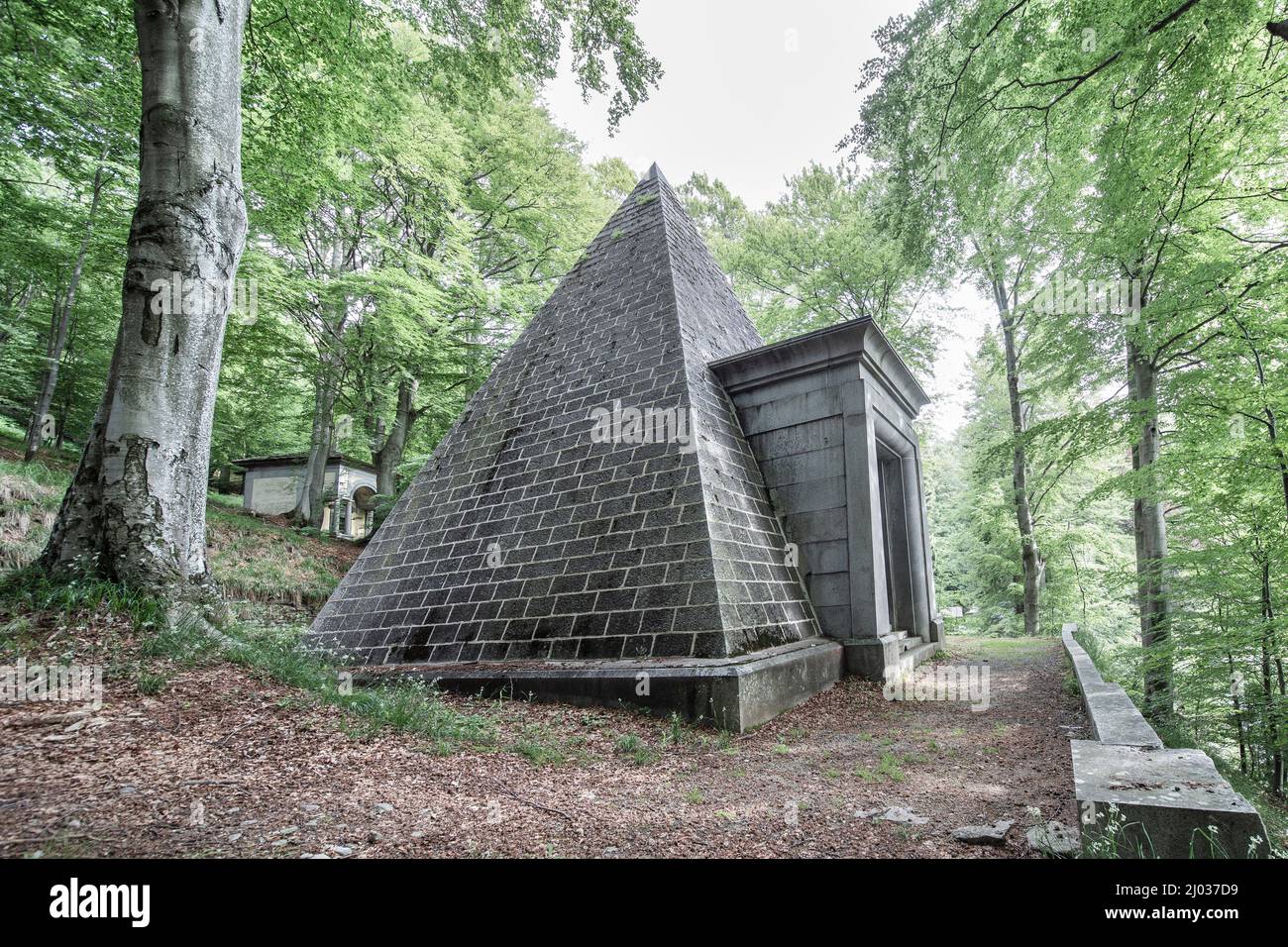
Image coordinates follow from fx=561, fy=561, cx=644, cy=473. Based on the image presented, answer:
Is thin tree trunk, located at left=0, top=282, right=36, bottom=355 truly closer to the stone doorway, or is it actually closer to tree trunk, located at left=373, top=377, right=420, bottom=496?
tree trunk, located at left=373, top=377, right=420, bottom=496

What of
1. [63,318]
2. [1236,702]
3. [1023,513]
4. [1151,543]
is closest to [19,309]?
[63,318]

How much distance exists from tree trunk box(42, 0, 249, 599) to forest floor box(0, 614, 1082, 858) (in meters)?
0.67

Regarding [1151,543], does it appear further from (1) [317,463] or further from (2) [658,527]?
(1) [317,463]

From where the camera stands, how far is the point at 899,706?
614cm

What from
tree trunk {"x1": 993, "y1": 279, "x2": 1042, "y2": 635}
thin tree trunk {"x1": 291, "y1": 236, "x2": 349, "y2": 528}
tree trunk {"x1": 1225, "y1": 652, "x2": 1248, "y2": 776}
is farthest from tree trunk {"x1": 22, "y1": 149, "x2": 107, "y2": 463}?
tree trunk {"x1": 993, "y1": 279, "x2": 1042, "y2": 635}

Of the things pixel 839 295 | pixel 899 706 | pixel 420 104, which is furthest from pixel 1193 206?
pixel 420 104

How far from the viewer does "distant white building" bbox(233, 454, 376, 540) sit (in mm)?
22312

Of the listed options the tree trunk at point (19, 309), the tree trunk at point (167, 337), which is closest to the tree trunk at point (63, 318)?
the tree trunk at point (19, 309)

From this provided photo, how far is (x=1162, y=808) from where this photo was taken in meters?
1.88

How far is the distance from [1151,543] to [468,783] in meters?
10.1

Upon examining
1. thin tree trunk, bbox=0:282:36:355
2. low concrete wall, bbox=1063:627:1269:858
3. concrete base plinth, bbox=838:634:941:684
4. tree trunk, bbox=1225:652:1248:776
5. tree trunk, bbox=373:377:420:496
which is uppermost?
thin tree trunk, bbox=0:282:36:355
